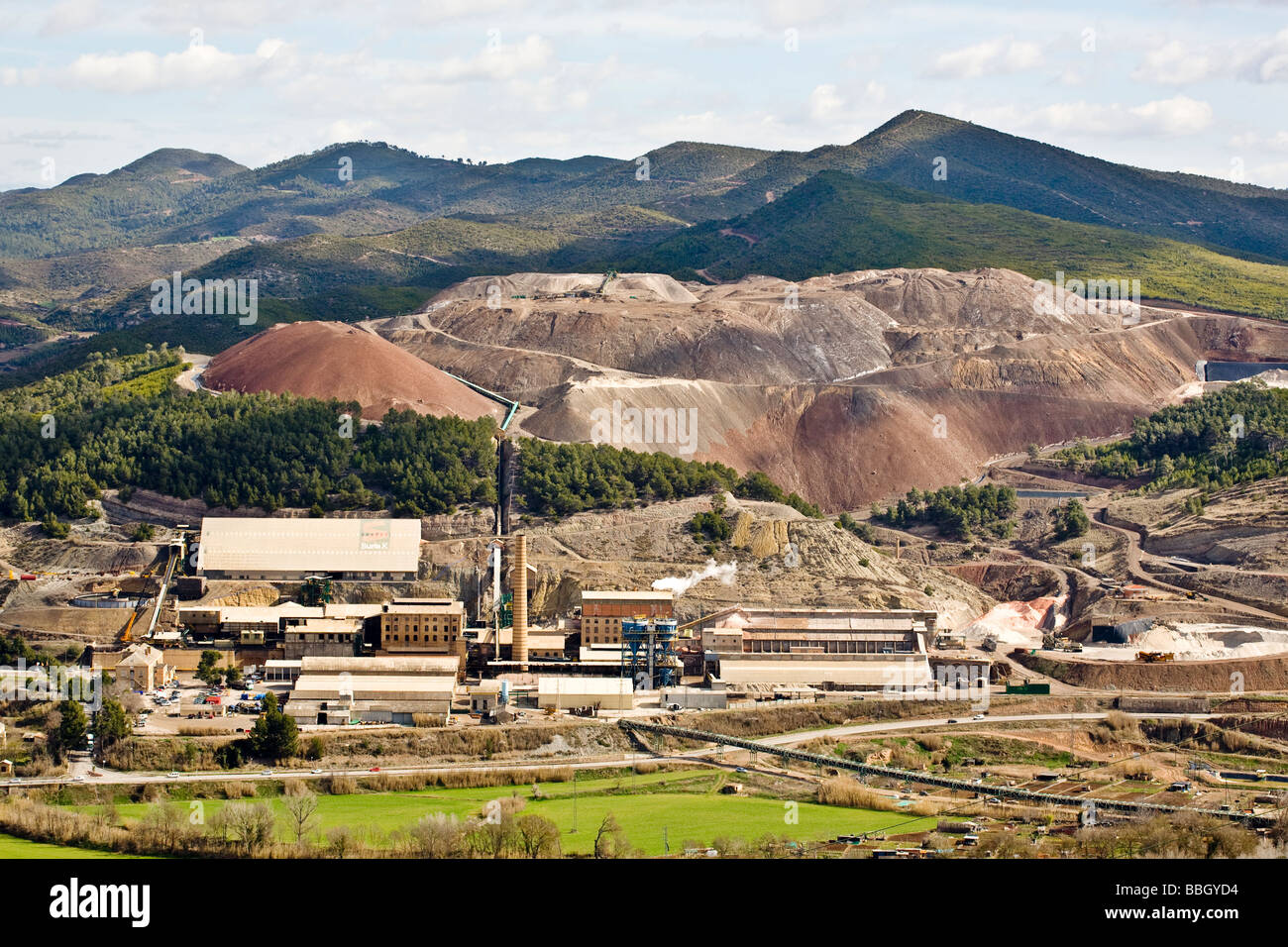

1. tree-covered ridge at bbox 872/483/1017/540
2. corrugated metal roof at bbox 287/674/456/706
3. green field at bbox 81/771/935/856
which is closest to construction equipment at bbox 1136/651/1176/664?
green field at bbox 81/771/935/856

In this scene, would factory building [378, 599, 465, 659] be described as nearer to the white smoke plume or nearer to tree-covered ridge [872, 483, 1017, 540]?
the white smoke plume

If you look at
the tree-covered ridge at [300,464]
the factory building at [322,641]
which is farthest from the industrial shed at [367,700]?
the tree-covered ridge at [300,464]

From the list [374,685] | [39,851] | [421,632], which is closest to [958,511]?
[421,632]

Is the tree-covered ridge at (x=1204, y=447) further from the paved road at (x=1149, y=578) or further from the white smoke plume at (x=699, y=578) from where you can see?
the white smoke plume at (x=699, y=578)

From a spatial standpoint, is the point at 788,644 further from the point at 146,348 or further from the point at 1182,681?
the point at 146,348

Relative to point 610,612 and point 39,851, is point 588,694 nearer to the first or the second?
point 610,612

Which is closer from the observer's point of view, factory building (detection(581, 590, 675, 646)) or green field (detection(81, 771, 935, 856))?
green field (detection(81, 771, 935, 856))
